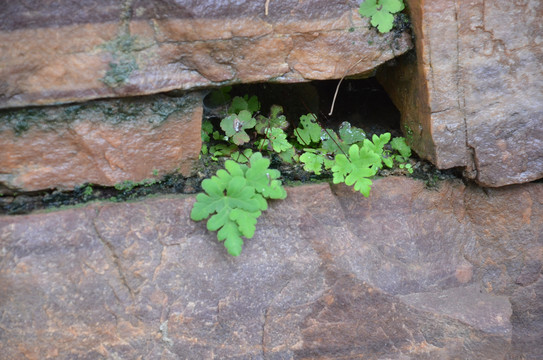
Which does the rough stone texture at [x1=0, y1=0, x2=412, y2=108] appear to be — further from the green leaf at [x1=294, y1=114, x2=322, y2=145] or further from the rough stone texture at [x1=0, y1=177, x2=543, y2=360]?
the rough stone texture at [x1=0, y1=177, x2=543, y2=360]

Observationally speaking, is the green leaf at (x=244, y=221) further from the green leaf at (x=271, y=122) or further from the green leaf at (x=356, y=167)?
the green leaf at (x=271, y=122)

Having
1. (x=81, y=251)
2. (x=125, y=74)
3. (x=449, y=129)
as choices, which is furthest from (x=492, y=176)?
(x=81, y=251)

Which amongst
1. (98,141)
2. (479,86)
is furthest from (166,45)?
(479,86)

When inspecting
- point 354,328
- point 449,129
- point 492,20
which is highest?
point 492,20

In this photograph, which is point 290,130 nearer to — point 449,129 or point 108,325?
point 449,129

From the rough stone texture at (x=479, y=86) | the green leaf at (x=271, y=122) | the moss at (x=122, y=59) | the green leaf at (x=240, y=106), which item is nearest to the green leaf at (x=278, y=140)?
the green leaf at (x=271, y=122)

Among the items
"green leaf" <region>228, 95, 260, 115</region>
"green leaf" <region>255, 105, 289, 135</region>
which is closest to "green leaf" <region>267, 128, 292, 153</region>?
"green leaf" <region>255, 105, 289, 135</region>

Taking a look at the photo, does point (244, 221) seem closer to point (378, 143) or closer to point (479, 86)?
point (378, 143)
